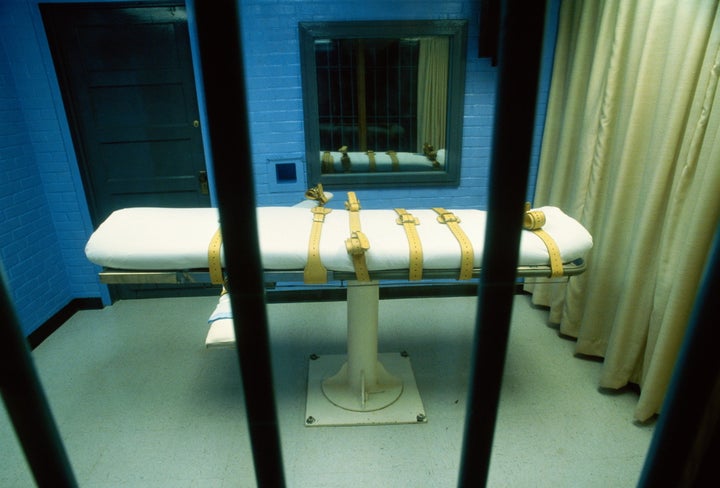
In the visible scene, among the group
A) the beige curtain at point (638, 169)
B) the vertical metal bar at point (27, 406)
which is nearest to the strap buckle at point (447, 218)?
the beige curtain at point (638, 169)

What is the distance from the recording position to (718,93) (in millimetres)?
1566

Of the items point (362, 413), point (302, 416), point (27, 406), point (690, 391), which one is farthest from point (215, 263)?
point (690, 391)

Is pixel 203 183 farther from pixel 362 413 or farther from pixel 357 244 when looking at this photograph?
pixel 362 413

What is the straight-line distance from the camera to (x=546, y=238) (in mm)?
1713

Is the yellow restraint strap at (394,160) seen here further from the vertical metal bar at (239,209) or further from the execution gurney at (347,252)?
the vertical metal bar at (239,209)

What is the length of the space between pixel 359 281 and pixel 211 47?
140cm

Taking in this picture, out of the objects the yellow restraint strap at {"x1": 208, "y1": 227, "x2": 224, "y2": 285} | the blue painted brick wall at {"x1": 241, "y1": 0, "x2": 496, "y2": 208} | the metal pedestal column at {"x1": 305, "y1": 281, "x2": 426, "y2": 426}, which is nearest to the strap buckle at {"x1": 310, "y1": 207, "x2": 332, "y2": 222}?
the metal pedestal column at {"x1": 305, "y1": 281, "x2": 426, "y2": 426}

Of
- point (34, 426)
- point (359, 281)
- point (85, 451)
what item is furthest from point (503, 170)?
point (85, 451)

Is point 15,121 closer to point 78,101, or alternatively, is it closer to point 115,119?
point 78,101

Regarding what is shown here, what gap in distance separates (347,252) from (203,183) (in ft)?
6.18

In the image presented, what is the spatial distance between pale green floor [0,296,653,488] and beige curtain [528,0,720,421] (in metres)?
→ 0.27

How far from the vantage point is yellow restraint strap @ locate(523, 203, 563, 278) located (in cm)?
166

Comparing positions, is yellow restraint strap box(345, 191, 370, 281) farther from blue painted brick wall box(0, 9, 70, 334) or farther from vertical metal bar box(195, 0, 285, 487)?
blue painted brick wall box(0, 9, 70, 334)

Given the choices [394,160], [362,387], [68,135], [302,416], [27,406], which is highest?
[68,135]
